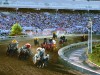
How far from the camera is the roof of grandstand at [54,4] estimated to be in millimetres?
45656

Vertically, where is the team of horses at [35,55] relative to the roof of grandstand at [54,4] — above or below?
below

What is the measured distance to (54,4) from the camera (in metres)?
47.6

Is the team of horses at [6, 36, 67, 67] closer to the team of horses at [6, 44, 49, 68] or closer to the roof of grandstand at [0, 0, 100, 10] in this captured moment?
the team of horses at [6, 44, 49, 68]

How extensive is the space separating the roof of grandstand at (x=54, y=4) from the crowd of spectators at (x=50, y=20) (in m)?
0.99

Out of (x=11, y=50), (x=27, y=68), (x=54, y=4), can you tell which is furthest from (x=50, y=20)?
(x=27, y=68)

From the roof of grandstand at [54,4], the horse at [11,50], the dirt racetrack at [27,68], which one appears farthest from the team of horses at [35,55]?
the roof of grandstand at [54,4]

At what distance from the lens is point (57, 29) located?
42312mm

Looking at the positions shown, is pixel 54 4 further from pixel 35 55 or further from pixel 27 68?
pixel 27 68

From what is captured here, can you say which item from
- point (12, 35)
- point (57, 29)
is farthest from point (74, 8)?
point (12, 35)

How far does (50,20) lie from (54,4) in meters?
3.74

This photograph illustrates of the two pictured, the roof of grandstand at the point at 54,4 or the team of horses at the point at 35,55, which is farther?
the roof of grandstand at the point at 54,4

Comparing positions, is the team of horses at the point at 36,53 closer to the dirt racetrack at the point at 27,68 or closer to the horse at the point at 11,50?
the horse at the point at 11,50

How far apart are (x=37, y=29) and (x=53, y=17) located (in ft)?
20.6

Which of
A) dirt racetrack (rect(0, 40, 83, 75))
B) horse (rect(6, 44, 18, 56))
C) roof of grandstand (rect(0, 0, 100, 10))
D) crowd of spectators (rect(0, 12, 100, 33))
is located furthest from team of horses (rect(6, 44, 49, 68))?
roof of grandstand (rect(0, 0, 100, 10))
